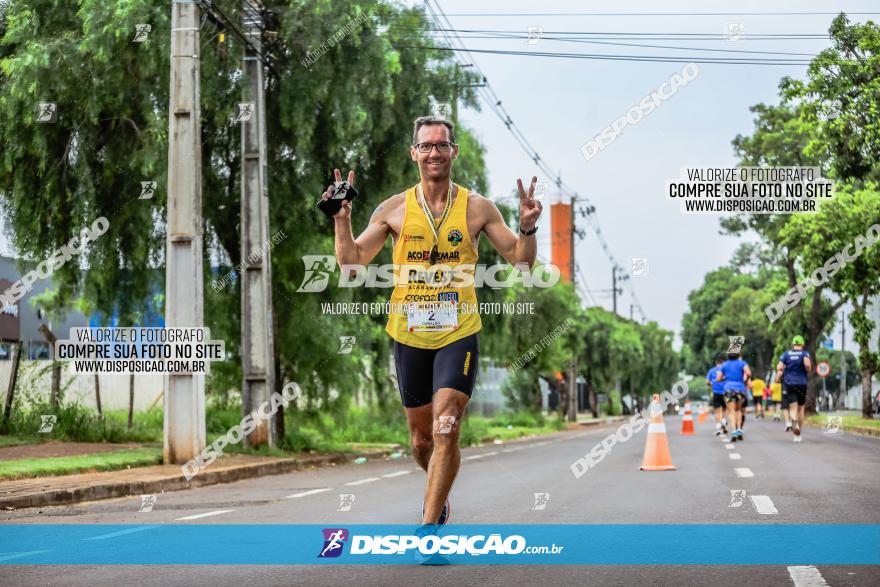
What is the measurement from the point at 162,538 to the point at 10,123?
39.6 feet

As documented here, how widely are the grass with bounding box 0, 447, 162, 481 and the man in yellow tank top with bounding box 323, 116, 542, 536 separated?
8.68 meters

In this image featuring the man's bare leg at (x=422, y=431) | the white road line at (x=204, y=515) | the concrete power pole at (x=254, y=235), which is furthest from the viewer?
the concrete power pole at (x=254, y=235)

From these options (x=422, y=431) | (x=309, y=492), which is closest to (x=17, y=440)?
(x=309, y=492)

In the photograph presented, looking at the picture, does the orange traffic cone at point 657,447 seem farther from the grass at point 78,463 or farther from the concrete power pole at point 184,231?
the grass at point 78,463

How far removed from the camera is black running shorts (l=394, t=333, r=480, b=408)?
6.50 meters

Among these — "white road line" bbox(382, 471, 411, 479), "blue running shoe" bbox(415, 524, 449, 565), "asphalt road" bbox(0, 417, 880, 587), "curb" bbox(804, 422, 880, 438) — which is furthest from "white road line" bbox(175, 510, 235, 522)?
"curb" bbox(804, 422, 880, 438)

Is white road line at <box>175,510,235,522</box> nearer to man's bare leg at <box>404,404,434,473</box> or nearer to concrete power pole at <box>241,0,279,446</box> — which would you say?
man's bare leg at <box>404,404,434,473</box>

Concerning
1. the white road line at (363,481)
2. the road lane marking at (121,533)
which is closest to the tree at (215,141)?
the white road line at (363,481)

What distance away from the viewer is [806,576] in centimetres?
618

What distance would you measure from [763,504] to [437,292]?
196 inches

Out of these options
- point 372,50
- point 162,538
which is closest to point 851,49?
point 372,50

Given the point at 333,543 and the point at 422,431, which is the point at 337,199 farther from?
the point at 333,543

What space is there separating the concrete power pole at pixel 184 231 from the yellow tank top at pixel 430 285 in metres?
10.4

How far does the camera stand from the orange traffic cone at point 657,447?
15477mm
